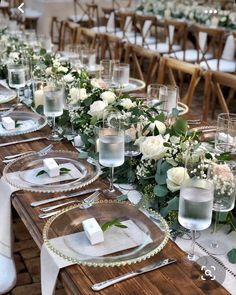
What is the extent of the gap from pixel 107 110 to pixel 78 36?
11.3 ft

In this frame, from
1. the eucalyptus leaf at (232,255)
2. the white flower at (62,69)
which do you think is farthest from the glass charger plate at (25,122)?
the eucalyptus leaf at (232,255)

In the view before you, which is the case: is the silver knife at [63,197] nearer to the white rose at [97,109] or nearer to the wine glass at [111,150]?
the wine glass at [111,150]

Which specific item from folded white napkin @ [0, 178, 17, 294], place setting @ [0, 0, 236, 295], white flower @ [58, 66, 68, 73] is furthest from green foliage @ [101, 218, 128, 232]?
white flower @ [58, 66, 68, 73]

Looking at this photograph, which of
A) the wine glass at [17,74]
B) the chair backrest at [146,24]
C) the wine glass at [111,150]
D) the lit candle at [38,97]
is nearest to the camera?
the wine glass at [111,150]

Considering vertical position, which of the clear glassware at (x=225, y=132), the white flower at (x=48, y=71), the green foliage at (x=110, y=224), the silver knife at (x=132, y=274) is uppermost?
the white flower at (x=48, y=71)

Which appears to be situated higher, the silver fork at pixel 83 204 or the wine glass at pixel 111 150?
the wine glass at pixel 111 150

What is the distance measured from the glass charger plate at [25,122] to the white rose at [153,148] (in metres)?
0.77

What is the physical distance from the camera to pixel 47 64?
2896 millimetres

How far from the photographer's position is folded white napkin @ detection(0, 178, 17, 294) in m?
1.57

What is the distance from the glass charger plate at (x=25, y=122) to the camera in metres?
2.10

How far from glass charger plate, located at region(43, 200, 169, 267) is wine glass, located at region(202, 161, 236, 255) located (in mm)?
129

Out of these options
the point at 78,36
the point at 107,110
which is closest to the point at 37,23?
the point at 78,36

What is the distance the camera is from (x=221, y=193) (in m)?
1.24

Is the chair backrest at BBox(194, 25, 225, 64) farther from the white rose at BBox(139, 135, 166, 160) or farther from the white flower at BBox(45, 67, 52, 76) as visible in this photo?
the white rose at BBox(139, 135, 166, 160)
